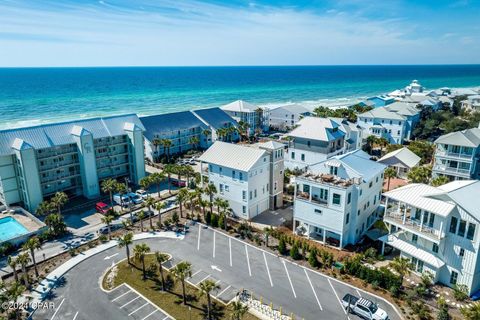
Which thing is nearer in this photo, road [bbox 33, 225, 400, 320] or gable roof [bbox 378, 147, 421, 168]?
road [bbox 33, 225, 400, 320]

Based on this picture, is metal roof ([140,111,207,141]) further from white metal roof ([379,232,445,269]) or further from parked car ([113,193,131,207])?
white metal roof ([379,232,445,269])

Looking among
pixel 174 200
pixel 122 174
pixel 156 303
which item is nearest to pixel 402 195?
pixel 156 303

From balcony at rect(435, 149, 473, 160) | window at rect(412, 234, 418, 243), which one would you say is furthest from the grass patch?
balcony at rect(435, 149, 473, 160)

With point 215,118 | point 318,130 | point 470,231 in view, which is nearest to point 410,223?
point 470,231

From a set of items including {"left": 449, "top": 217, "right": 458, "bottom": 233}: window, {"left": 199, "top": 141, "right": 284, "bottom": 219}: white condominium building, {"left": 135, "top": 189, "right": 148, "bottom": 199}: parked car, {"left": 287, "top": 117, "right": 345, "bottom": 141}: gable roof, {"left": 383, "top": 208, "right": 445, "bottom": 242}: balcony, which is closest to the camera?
{"left": 449, "top": 217, "right": 458, "bottom": 233}: window

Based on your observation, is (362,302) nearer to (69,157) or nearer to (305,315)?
(305,315)

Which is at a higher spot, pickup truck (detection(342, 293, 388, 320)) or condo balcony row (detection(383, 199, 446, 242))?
condo balcony row (detection(383, 199, 446, 242))

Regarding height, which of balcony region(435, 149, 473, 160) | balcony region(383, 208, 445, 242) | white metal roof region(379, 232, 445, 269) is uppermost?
balcony region(435, 149, 473, 160)

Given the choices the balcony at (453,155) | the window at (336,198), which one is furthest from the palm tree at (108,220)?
the balcony at (453,155)
